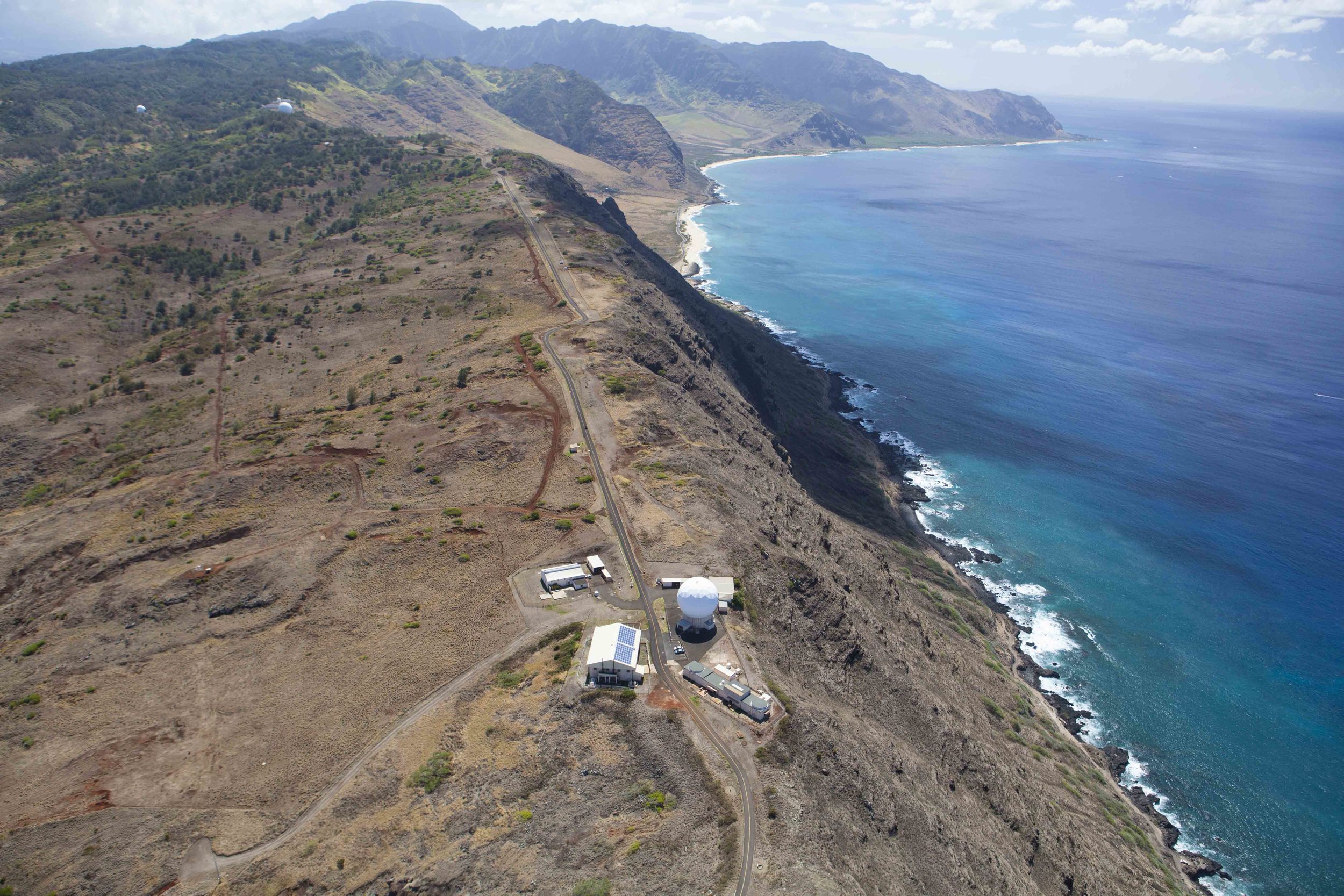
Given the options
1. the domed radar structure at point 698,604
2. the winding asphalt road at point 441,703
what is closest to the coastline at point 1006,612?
the domed radar structure at point 698,604

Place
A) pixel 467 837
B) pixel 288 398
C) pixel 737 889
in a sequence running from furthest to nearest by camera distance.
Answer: pixel 288 398 → pixel 467 837 → pixel 737 889

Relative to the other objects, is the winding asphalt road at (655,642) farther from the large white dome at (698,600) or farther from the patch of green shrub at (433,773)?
the patch of green shrub at (433,773)

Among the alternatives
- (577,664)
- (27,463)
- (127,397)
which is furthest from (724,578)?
(127,397)

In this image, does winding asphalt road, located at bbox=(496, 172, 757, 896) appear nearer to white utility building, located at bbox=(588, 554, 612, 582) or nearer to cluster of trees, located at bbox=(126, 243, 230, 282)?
white utility building, located at bbox=(588, 554, 612, 582)

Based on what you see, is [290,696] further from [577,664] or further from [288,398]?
[288,398]

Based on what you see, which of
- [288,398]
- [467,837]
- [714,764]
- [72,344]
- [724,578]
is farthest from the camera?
[72,344]

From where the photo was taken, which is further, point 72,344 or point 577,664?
point 72,344

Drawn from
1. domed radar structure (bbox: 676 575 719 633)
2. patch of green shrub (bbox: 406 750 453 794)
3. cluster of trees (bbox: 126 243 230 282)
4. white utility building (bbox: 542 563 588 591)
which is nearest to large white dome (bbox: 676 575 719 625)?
domed radar structure (bbox: 676 575 719 633)
